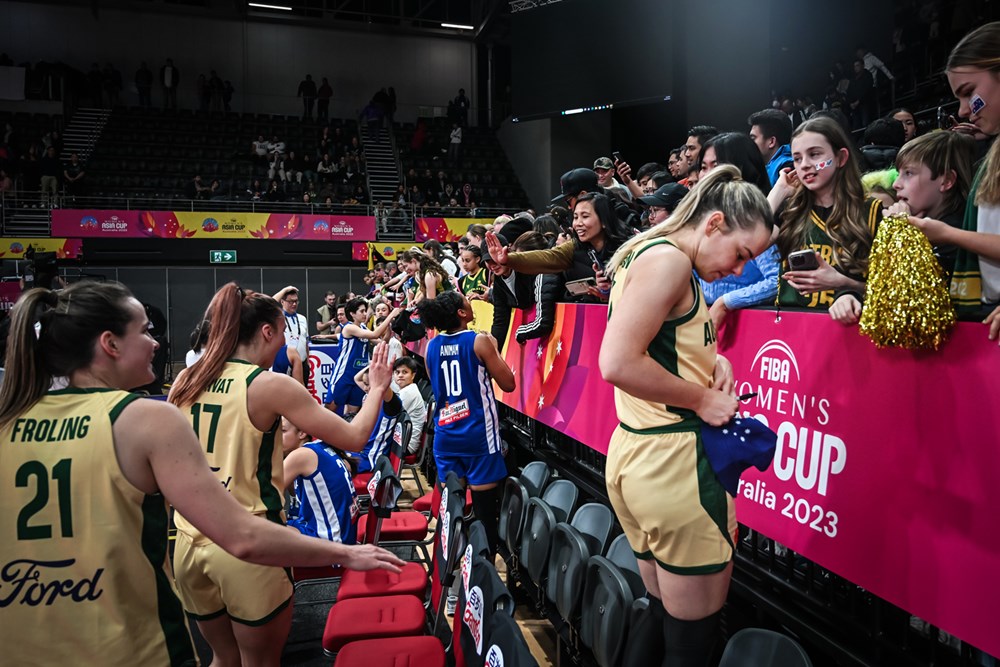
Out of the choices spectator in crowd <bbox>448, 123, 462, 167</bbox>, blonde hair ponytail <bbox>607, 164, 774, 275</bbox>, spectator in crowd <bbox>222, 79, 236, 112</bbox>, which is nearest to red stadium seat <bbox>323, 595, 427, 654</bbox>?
blonde hair ponytail <bbox>607, 164, 774, 275</bbox>

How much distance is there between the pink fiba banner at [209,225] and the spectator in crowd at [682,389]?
699 inches

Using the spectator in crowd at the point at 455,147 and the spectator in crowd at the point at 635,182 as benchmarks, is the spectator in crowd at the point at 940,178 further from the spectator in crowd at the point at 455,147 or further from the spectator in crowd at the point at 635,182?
the spectator in crowd at the point at 455,147

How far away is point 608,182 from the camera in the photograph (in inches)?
192

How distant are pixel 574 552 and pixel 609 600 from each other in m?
0.47

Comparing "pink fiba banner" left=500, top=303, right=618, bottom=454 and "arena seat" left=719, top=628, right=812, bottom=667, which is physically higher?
"pink fiba banner" left=500, top=303, right=618, bottom=454

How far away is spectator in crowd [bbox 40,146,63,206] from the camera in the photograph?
1764 centimetres

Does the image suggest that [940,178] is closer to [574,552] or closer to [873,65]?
[574,552]

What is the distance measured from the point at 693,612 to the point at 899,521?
0.65m

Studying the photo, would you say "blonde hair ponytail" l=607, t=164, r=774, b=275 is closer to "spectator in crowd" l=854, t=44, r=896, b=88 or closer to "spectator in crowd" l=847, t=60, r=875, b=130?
"spectator in crowd" l=847, t=60, r=875, b=130

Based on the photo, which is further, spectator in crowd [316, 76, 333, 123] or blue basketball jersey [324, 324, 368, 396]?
spectator in crowd [316, 76, 333, 123]

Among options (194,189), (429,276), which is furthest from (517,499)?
(194,189)

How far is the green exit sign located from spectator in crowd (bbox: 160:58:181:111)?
7.40 m

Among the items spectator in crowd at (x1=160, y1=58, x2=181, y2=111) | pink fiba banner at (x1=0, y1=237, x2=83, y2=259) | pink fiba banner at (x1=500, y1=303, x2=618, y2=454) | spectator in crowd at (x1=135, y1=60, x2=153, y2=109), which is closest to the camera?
pink fiba banner at (x1=500, y1=303, x2=618, y2=454)

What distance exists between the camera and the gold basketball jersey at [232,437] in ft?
8.36
